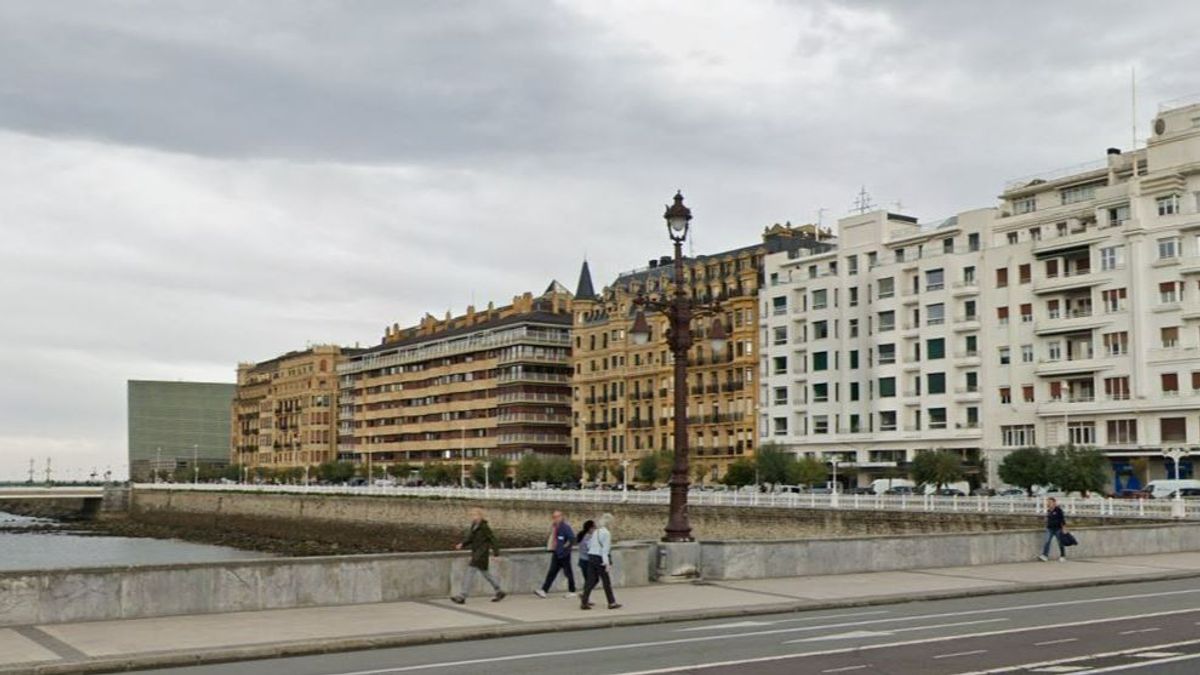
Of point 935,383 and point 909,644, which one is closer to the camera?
point 909,644

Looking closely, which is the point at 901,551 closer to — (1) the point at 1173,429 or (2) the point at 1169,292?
(1) the point at 1173,429

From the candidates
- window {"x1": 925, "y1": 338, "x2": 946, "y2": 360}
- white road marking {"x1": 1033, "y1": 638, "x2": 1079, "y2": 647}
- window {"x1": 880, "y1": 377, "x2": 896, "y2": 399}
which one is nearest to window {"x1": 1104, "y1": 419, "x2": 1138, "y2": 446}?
window {"x1": 925, "y1": 338, "x2": 946, "y2": 360}

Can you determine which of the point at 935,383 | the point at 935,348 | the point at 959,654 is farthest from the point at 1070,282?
the point at 959,654

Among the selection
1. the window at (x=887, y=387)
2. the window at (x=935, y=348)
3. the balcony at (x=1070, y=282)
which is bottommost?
the window at (x=887, y=387)

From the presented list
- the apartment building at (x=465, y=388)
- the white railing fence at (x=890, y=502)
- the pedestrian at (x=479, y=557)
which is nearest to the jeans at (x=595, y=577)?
the pedestrian at (x=479, y=557)

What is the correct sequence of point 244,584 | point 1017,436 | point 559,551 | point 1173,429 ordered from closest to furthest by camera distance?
point 244,584, point 559,551, point 1173,429, point 1017,436

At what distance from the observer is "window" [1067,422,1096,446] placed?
82438 mm

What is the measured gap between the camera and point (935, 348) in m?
93.7

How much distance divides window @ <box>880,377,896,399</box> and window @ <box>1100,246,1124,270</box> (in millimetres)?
18452

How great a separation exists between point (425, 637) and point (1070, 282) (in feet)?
245

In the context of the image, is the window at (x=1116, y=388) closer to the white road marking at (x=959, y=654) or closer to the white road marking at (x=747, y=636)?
the white road marking at (x=747, y=636)

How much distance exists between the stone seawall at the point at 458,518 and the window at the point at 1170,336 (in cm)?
2852

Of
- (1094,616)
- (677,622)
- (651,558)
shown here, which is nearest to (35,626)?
(677,622)

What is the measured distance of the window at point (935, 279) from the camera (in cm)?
9375
